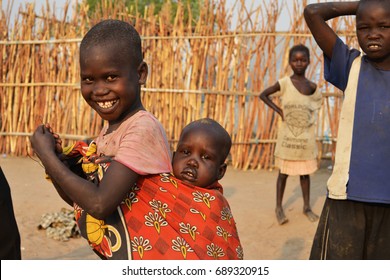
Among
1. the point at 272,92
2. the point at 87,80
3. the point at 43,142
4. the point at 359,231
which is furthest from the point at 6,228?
the point at 272,92

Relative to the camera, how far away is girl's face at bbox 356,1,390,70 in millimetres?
2201

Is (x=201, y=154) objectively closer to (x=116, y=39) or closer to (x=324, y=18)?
(x=116, y=39)

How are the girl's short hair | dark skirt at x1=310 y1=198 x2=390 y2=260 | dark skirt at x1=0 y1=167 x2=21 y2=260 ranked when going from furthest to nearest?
dark skirt at x1=310 y1=198 x2=390 y2=260 → dark skirt at x1=0 y1=167 x2=21 y2=260 → the girl's short hair

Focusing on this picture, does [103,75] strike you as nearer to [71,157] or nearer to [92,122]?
[71,157]

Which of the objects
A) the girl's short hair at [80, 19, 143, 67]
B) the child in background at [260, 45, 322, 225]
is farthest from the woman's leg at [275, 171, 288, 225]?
the girl's short hair at [80, 19, 143, 67]

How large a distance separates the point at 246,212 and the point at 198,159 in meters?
4.27

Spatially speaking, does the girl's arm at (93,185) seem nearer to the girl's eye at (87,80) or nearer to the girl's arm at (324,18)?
the girl's eye at (87,80)

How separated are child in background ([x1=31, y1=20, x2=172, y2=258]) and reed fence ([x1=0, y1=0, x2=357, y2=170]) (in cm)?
655

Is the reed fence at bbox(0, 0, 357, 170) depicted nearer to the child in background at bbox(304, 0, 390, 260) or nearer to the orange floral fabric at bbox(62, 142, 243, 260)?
the child in background at bbox(304, 0, 390, 260)

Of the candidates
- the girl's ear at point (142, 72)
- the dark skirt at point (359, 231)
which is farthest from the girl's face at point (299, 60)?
the girl's ear at point (142, 72)

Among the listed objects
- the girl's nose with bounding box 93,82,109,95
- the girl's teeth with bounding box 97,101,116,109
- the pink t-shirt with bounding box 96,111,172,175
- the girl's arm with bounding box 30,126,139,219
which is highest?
the girl's nose with bounding box 93,82,109,95

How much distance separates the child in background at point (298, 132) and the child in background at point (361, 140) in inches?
125

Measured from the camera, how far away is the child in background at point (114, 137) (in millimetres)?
1442

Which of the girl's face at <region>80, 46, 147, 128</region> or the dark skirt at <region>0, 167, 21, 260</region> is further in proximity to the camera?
the dark skirt at <region>0, 167, 21, 260</region>
